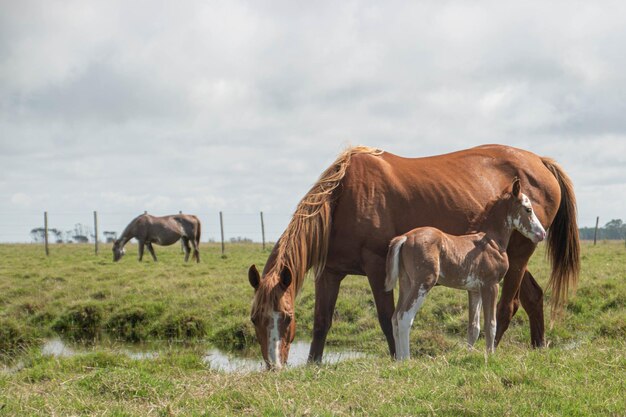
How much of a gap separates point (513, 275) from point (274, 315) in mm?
3220

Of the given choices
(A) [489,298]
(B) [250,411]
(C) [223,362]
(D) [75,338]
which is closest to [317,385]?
(B) [250,411]

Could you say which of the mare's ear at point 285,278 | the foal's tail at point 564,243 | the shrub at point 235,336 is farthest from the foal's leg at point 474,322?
the shrub at point 235,336

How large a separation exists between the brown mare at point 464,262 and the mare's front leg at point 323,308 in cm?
77

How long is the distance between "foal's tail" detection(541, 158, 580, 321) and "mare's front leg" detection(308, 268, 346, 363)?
3.33 meters

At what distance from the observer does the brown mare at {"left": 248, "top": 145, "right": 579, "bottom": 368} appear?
609 centimetres

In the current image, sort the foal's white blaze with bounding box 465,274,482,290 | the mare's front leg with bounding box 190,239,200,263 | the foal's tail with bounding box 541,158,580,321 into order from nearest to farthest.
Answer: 1. the foal's white blaze with bounding box 465,274,482,290
2. the foal's tail with bounding box 541,158,580,321
3. the mare's front leg with bounding box 190,239,200,263

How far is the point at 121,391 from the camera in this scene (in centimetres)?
555

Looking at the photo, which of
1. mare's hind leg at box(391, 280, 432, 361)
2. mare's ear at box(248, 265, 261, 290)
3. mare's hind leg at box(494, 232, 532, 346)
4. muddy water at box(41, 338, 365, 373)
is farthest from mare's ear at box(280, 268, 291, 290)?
mare's hind leg at box(494, 232, 532, 346)

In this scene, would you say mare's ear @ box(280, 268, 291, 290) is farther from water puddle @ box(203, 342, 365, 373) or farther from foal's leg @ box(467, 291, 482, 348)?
water puddle @ box(203, 342, 365, 373)

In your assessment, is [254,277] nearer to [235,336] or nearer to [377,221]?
[377,221]

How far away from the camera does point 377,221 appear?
269 inches

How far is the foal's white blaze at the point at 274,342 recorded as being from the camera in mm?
5938

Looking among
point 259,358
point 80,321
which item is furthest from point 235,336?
point 80,321

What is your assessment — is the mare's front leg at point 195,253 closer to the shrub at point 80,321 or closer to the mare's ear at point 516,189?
the shrub at point 80,321
